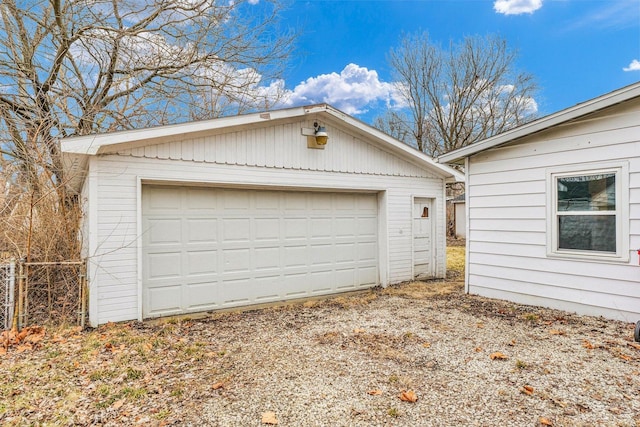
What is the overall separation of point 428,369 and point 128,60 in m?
9.92

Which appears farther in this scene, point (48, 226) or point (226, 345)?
point (48, 226)

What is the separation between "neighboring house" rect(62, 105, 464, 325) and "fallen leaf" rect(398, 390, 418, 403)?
379 centimetres

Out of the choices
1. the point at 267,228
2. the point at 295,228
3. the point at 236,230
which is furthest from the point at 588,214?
the point at 236,230

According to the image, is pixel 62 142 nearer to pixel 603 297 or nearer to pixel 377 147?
pixel 377 147

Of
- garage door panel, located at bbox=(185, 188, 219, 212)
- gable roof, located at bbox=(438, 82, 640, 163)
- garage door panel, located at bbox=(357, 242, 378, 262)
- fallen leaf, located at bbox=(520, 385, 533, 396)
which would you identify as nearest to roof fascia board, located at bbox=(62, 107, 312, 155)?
garage door panel, located at bbox=(185, 188, 219, 212)

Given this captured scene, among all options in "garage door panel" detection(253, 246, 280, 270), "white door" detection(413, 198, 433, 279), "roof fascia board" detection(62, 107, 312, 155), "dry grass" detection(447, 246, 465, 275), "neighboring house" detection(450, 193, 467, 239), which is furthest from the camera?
"neighboring house" detection(450, 193, 467, 239)

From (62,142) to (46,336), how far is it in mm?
2480

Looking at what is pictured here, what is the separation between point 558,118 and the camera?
5.28 meters

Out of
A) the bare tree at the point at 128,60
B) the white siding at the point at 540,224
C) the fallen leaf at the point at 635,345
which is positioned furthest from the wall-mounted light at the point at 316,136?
the fallen leaf at the point at 635,345

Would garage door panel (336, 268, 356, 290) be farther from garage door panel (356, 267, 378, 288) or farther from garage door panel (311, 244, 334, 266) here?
garage door panel (311, 244, 334, 266)

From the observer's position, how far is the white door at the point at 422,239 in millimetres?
8211

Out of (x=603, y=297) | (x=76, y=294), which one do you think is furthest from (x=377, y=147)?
(x=76, y=294)

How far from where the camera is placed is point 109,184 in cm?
496

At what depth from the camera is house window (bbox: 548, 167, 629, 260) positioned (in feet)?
15.9
